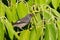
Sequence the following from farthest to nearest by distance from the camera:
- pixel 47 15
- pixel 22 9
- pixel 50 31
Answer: pixel 22 9
pixel 47 15
pixel 50 31

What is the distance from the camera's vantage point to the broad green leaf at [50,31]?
1.10m

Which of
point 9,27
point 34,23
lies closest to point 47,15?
point 34,23

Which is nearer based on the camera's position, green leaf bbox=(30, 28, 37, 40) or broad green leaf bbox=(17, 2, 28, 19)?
green leaf bbox=(30, 28, 37, 40)

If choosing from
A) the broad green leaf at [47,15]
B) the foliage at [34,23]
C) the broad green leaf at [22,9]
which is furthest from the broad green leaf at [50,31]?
the broad green leaf at [22,9]

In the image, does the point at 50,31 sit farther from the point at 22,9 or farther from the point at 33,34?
the point at 22,9

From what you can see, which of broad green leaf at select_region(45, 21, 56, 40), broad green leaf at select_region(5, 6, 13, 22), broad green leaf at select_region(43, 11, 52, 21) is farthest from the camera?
broad green leaf at select_region(5, 6, 13, 22)

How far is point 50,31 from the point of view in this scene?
3.63 feet

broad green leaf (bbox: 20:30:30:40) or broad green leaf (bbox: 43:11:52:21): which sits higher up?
broad green leaf (bbox: 43:11:52:21)

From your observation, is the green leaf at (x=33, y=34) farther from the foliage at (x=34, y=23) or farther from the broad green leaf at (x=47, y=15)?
the broad green leaf at (x=47, y=15)

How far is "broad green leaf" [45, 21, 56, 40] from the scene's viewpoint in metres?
1.10

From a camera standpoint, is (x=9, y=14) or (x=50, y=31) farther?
(x=9, y=14)

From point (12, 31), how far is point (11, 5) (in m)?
0.30

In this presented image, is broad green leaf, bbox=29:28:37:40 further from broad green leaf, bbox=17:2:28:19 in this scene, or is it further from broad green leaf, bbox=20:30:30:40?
broad green leaf, bbox=17:2:28:19

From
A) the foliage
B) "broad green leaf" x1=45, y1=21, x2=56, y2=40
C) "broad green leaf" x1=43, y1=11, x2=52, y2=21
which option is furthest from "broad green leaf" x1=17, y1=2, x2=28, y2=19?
"broad green leaf" x1=45, y1=21, x2=56, y2=40
